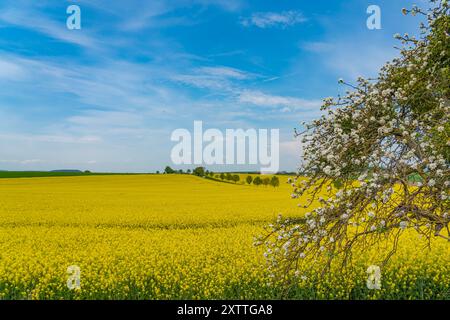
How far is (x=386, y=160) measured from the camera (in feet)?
18.8

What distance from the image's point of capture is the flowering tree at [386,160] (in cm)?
544

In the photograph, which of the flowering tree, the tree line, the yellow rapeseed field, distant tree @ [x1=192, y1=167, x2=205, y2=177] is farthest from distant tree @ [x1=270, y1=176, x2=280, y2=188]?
the flowering tree

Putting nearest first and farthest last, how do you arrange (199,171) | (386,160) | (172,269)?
(386,160), (172,269), (199,171)

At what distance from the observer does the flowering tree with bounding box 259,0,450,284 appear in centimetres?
544

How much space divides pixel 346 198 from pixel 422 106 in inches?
90.1

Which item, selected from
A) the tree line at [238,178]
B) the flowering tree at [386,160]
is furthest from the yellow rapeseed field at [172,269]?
the tree line at [238,178]

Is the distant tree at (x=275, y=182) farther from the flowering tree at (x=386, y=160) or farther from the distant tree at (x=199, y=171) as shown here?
the flowering tree at (x=386, y=160)

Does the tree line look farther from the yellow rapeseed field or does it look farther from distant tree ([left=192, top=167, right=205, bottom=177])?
the yellow rapeseed field

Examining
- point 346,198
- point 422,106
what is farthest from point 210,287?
point 422,106

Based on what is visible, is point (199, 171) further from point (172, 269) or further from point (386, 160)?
point (386, 160)

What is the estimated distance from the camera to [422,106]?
21.7 ft

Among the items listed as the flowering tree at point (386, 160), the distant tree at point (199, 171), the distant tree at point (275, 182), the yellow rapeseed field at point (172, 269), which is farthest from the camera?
the distant tree at point (199, 171)

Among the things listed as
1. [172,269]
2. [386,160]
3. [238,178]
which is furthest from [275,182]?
[386,160]
